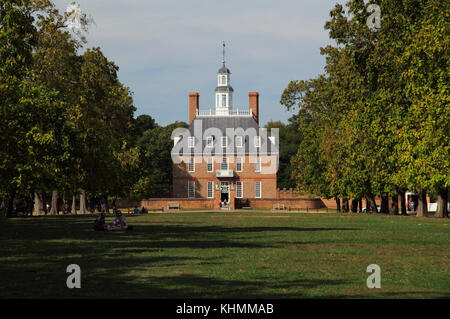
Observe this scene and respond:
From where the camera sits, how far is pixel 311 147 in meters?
66.8

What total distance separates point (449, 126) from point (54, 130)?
69.2 ft

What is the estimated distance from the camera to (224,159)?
4114 inches

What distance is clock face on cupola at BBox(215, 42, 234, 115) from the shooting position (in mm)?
109688

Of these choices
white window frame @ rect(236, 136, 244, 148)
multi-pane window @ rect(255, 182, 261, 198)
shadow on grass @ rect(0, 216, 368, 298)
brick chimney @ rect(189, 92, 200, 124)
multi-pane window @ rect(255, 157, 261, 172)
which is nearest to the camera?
shadow on grass @ rect(0, 216, 368, 298)

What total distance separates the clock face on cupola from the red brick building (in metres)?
2.76

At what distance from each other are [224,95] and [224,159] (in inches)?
469

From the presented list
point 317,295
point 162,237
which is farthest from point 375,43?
point 317,295

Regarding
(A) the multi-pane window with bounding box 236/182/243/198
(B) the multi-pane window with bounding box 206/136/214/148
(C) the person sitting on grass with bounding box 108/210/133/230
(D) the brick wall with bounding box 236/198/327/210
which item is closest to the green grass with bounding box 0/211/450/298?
(C) the person sitting on grass with bounding box 108/210/133/230

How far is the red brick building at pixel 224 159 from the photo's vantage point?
4067 inches

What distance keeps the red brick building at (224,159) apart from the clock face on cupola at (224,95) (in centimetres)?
276

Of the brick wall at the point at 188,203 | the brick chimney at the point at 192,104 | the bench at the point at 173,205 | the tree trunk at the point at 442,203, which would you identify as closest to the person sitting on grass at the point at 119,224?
the tree trunk at the point at 442,203

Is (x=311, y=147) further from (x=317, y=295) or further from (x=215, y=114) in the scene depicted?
(x=317, y=295)

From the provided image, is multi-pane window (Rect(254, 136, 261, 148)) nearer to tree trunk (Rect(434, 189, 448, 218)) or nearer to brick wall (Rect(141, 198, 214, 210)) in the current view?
brick wall (Rect(141, 198, 214, 210))

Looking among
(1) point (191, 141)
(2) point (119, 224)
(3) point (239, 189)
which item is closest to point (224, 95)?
(1) point (191, 141)
